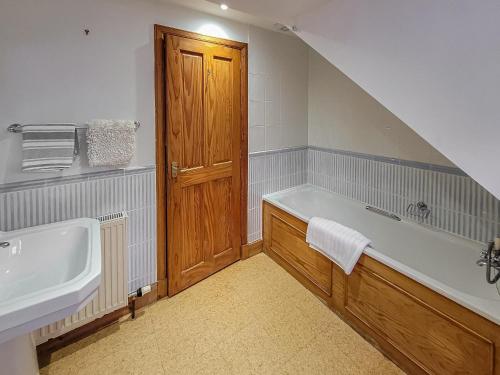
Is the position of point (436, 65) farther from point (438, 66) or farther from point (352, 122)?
point (352, 122)

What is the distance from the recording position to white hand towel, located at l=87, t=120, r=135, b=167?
1829 mm

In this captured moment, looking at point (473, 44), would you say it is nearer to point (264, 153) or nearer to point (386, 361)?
point (386, 361)

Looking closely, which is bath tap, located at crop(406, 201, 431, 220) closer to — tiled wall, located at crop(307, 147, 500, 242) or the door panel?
tiled wall, located at crop(307, 147, 500, 242)

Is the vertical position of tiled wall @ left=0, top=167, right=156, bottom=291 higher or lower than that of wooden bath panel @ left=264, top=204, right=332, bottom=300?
higher

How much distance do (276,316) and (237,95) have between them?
1865 mm

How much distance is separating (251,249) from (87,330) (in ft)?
5.12

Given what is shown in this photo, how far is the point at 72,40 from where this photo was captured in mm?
1765

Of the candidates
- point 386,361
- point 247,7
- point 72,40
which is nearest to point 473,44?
point 247,7

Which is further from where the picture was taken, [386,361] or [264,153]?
[264,153]

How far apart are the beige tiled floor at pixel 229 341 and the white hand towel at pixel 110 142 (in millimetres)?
1163

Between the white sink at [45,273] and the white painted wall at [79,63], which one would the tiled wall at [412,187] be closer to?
the white painted wall at [79,63]

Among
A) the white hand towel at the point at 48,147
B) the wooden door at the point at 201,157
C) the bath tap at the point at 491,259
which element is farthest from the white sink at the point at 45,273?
the bath tap at the point at 491,259

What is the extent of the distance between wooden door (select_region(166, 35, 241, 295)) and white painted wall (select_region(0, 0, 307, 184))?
173mm

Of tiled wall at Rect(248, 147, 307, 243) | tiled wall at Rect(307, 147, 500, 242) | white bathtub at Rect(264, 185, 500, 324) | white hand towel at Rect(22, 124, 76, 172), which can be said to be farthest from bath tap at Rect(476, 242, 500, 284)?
white hand towel at Rect(22, 124, 76, 172)
